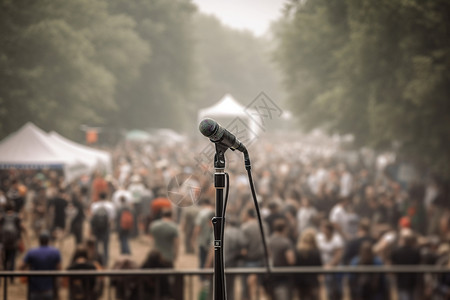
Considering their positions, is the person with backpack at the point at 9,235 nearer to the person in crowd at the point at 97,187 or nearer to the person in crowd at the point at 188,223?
the person in crowd at the point at 97,187

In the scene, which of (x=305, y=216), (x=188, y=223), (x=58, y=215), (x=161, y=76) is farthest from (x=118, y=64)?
(x=305, y=216)

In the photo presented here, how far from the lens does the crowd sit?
4.75 meters

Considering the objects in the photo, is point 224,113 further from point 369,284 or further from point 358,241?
point 369,284

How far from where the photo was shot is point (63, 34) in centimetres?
664

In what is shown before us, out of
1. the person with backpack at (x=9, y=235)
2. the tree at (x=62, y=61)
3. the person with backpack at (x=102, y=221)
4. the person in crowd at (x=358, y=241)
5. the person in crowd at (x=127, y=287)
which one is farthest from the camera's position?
the person with backpack at (x=102, y=221)

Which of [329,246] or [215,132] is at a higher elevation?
[215,132]

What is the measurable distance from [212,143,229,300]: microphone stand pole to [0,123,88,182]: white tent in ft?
17.1

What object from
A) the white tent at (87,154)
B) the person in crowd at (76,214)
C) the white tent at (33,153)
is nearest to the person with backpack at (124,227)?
the person in crowd at (76,214)

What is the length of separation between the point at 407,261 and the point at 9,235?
17.0 ft

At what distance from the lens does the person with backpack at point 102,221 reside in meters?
6.55

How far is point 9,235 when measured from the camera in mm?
5902

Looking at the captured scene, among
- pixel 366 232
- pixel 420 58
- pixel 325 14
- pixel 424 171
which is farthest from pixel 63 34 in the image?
pixel 424 171

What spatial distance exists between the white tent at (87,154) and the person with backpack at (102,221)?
3.50ft

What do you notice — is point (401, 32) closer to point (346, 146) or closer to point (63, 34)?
point (346, 146)
